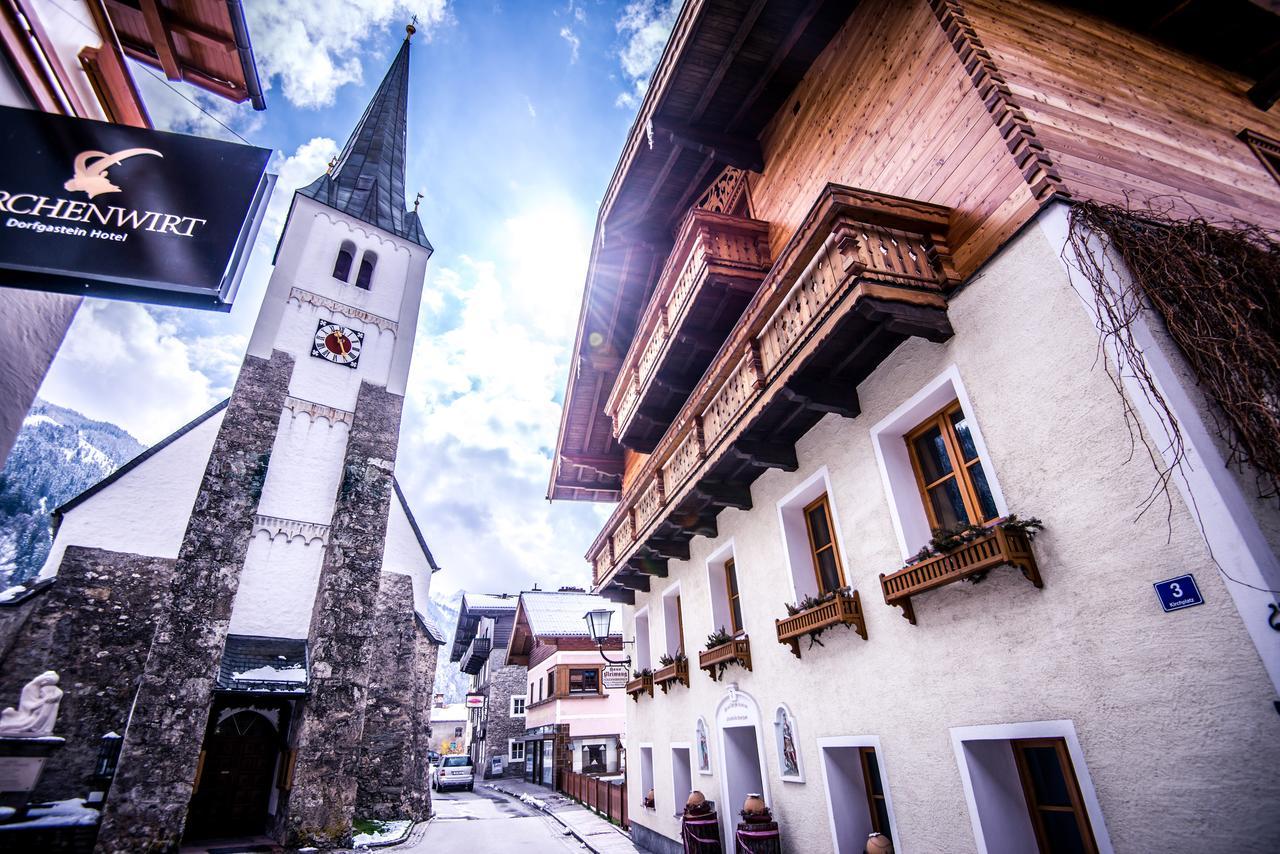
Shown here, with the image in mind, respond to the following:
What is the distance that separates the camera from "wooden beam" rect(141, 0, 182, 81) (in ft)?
21.6

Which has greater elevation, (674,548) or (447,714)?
(674,548)

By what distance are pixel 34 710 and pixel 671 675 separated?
13.8 metres

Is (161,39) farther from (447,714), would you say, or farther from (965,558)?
(447,714)

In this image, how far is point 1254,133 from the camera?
7.91 m

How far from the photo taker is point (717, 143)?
9984 millimetres

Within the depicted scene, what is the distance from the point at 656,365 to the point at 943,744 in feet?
22.6

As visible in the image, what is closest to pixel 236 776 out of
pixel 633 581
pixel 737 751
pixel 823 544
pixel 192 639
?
pixel 192 639

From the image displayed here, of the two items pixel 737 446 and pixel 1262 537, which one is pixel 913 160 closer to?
pixel 737 446

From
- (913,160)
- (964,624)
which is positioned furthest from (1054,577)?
(913,160)

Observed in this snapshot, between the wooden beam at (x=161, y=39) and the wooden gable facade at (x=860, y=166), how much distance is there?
259 inches

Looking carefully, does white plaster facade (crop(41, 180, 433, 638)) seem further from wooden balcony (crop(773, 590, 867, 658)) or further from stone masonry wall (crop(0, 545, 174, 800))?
wooden balcony (crop(773, 590, 867, 658))

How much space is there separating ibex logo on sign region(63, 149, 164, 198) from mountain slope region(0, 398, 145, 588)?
1638 inches

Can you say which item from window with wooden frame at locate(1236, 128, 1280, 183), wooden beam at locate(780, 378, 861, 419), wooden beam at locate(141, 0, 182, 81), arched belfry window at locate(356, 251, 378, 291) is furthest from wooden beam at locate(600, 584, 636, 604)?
arched belfry window at locate(356, 251, 378, 291)

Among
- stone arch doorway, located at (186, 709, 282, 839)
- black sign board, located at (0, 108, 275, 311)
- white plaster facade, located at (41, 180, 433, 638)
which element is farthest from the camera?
white plaster facade, located at (41, 180, 433, 638)
